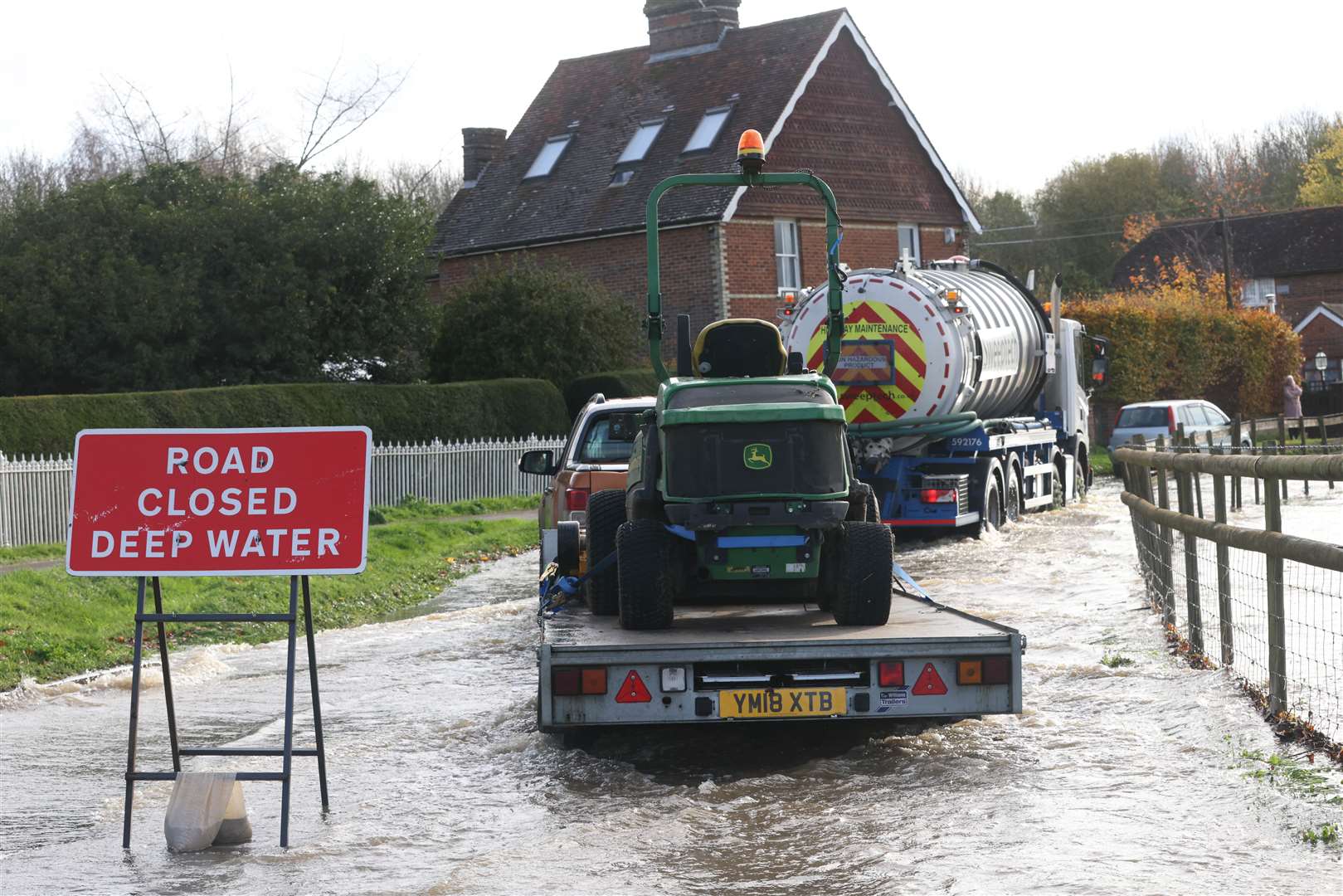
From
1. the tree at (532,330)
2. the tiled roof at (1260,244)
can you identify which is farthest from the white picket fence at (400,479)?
the tiled roof at (1260,244)

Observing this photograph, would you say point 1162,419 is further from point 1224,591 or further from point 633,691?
point 633,691

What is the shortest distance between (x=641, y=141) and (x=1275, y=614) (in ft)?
108

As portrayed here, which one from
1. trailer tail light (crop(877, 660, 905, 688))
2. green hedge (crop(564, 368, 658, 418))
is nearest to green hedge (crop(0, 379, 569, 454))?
green hedge (crop(564, 368, 658, 418))

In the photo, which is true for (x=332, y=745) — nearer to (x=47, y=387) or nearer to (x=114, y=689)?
(x=114, y=689)

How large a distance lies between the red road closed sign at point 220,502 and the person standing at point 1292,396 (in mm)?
42437

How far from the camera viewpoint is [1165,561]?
1227 cm

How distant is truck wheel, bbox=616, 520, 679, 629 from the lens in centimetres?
873

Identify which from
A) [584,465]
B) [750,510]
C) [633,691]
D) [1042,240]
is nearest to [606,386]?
[584,465]

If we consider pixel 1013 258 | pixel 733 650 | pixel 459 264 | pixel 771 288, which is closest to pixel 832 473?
pixel 733 650

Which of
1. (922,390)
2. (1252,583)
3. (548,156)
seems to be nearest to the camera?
(1252,583)

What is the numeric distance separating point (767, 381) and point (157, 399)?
54.2 feet

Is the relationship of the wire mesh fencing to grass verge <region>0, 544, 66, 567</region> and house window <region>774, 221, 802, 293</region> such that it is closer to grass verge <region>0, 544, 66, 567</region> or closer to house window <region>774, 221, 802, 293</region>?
grass verge <region>0, 544, 66, 567</region>

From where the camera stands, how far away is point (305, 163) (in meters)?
43.0

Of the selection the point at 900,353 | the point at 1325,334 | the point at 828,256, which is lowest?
the point at 900,353
